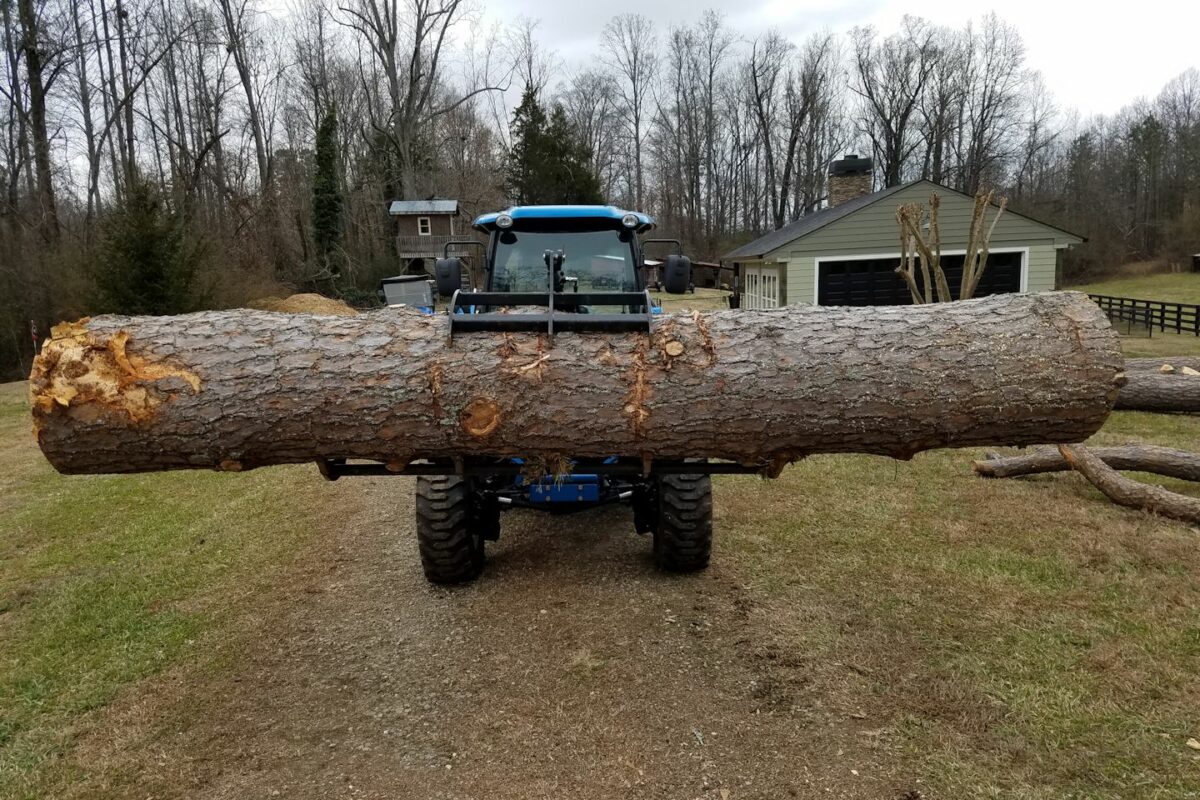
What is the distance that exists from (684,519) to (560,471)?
176cm

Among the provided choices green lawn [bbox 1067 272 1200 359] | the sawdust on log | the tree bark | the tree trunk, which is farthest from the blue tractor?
the tree trunk

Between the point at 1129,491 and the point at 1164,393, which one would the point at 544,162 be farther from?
the point at 1129,491

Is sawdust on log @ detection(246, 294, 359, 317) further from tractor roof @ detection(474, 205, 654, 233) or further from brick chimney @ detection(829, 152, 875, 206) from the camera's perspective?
tractor roof @ detection(474, 205, 654, 233)

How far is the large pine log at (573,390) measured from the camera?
114 inches

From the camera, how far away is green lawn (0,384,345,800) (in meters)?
3.69

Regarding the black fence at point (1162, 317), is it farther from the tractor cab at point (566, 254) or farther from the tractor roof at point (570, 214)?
the tractor roof at point (570, 214)

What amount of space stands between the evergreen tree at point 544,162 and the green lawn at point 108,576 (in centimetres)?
3454

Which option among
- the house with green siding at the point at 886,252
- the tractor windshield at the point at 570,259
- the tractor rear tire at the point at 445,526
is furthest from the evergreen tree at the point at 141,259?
the house with green siding at the point at 886,252

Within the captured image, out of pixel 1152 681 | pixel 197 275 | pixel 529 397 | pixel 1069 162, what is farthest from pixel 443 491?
pixel 1069 162

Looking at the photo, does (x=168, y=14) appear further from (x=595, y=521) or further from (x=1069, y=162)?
(x=1069, y=162)

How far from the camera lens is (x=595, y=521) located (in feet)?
20.7

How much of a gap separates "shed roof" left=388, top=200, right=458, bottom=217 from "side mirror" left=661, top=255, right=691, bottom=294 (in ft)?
105

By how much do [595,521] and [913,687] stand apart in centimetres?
315

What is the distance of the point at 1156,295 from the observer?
3484 cm
